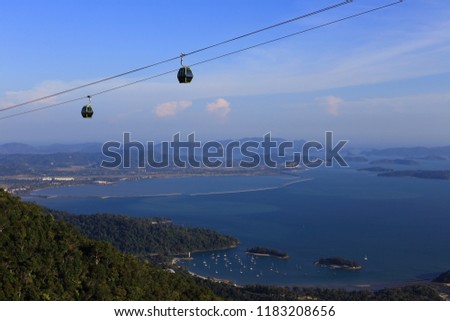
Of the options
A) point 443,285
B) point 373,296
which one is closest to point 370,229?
point 443,285

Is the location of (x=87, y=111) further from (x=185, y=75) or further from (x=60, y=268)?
(x=60, y=268)

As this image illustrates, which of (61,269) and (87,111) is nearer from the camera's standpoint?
(87,111)

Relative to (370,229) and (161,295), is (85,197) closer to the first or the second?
(370,229)

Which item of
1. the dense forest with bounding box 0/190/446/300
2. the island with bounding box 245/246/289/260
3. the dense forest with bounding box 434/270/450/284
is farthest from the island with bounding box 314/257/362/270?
the dense forest with bounding box 0/190/446/300

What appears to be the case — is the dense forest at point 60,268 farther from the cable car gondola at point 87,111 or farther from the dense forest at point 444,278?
the dense forest at point 444,278

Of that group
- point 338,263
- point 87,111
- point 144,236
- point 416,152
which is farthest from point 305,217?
point 416,152

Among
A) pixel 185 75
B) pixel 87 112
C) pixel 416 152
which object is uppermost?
pixel 185 75

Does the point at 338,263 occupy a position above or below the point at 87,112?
below
